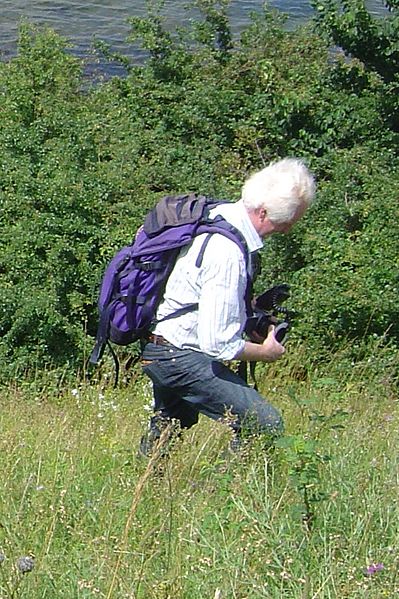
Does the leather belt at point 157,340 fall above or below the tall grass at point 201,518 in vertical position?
above

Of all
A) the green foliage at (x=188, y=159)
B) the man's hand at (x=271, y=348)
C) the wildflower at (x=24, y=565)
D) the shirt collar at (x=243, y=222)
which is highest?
the shirt collar at (x=243, y=222)

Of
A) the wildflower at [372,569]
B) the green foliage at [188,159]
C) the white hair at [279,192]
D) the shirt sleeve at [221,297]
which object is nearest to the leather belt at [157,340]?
the shirt sleeve at [221,297]

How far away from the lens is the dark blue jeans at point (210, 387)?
155 inches

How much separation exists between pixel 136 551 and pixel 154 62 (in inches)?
420

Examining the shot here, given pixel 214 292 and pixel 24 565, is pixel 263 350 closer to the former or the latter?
pixel 214 292

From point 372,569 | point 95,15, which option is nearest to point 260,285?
point 372,569

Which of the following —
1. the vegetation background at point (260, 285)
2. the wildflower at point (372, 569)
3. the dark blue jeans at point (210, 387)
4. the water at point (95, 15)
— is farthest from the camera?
the water at point (95, 15)

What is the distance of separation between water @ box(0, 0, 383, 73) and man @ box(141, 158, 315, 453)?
12.2 meters

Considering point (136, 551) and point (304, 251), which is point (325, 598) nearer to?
point (136, 551)

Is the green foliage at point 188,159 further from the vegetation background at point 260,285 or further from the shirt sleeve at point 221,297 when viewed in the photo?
the shirt sleeve at point 221,297

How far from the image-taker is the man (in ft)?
12.3

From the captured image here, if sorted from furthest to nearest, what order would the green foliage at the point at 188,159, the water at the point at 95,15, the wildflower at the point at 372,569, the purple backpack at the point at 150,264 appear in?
the water at the point at 95,15
the green foliage at the point at 188,159
the purple backpack at the point at 150,264
the wildflower at the point at 372,569

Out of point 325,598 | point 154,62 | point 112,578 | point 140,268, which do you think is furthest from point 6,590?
point 154,62

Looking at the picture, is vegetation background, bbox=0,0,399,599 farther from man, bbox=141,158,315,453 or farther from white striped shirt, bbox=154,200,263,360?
white striped shirt, bbox=154,200,263,360
